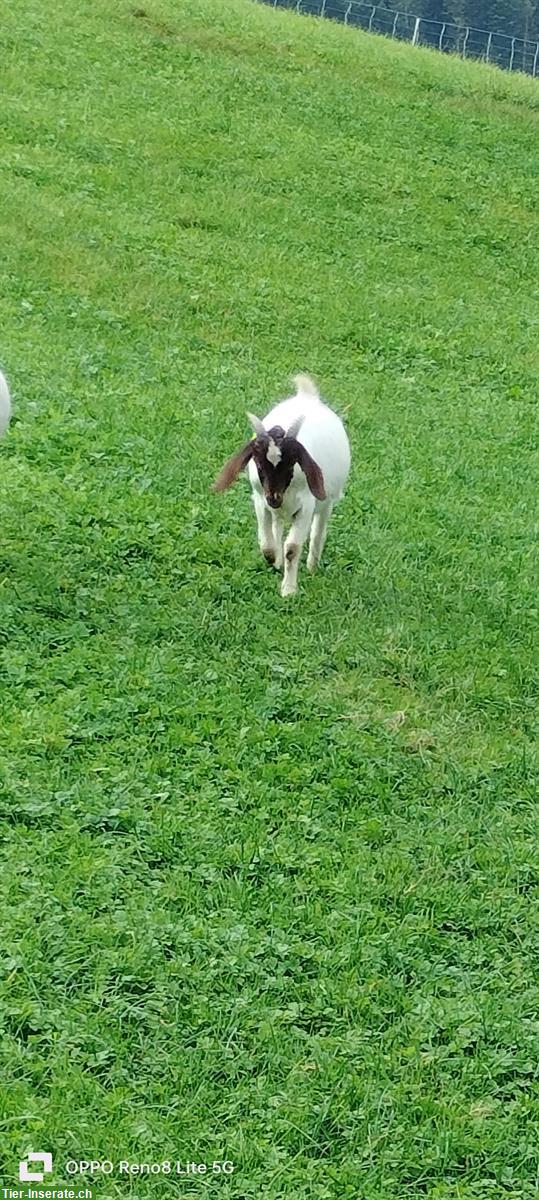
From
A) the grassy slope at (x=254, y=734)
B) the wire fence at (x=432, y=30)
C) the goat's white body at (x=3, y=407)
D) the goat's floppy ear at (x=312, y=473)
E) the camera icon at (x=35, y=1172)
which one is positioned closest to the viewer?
the camera icon at (x=35, y=1172)

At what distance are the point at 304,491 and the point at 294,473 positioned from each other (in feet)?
0.72

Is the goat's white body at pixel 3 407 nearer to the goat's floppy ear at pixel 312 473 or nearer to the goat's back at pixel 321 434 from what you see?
the goat's back at pixel 321 434

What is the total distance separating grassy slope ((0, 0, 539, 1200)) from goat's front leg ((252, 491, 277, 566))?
150 millimetres

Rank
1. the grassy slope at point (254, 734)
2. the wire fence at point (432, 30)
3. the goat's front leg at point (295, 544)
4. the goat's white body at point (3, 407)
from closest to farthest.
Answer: the grassy slope at point (254, 734)
the goat's front leg at point (295, 544)
the goat's white body at point (3, 407)
the wire fence at point (432, 30)

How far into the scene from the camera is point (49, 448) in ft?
35.7

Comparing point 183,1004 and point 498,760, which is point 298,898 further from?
point 498,760

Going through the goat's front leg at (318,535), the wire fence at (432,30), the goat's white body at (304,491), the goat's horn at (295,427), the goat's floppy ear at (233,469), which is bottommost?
the wire fence at (432,30)

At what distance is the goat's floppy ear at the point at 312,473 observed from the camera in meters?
8.55

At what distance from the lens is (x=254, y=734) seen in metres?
7.54

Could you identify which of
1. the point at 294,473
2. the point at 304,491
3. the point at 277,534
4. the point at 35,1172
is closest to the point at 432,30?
the point at 277,534

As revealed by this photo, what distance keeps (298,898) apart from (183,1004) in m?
0.92

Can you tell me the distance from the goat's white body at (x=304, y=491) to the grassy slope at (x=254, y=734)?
23 centimetres

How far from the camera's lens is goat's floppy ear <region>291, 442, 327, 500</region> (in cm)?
855

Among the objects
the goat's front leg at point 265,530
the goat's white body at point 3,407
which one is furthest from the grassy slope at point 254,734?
the goat's white body at point 3,407
